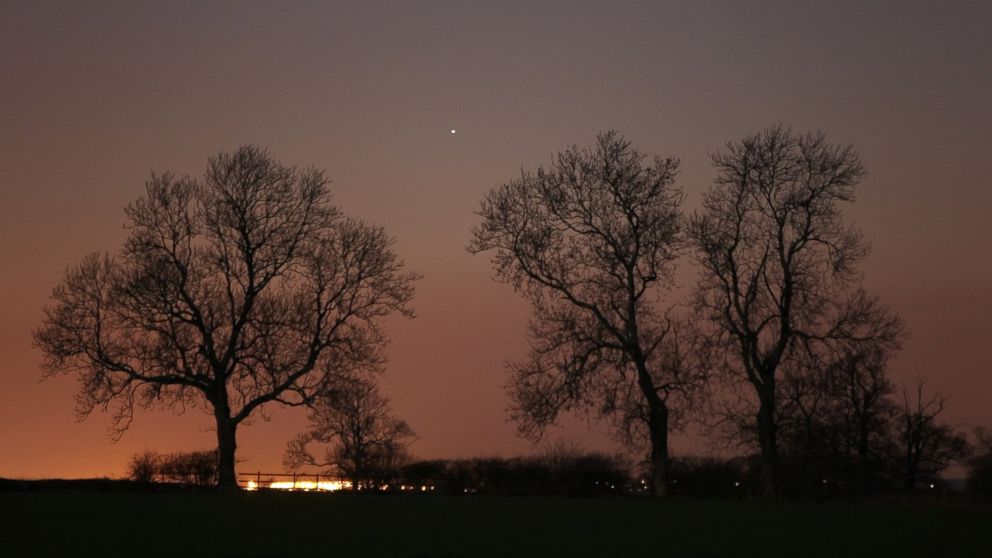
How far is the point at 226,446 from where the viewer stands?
45.1m

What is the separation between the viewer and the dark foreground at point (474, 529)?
60.5ft

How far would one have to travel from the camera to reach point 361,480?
5216cm

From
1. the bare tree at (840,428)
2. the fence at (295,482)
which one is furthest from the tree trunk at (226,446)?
the bare tree at (840,428)

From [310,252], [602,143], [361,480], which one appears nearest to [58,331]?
[310,252]

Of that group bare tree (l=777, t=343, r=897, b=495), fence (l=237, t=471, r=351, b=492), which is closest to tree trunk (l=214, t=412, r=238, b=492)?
fence (l=237, t=471, r=351, b=492)

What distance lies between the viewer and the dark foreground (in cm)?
1844

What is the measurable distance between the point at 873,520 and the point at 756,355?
564 inches

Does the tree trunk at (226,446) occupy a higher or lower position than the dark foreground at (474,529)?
higher

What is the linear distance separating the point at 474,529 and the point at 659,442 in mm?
19448

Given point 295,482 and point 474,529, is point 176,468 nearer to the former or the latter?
point 295,482

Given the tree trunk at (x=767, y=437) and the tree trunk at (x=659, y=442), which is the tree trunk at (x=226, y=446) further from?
the tree trunk at (x=767, y=437)

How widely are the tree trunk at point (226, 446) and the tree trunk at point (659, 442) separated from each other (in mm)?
15591

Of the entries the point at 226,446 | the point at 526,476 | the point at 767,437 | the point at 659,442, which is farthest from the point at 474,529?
the point at 526,476

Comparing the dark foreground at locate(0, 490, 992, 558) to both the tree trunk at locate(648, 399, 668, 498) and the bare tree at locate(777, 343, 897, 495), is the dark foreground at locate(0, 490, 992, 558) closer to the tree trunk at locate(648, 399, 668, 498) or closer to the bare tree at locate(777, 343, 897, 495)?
the tree trunk at locate(648, 399, 668, 498)
